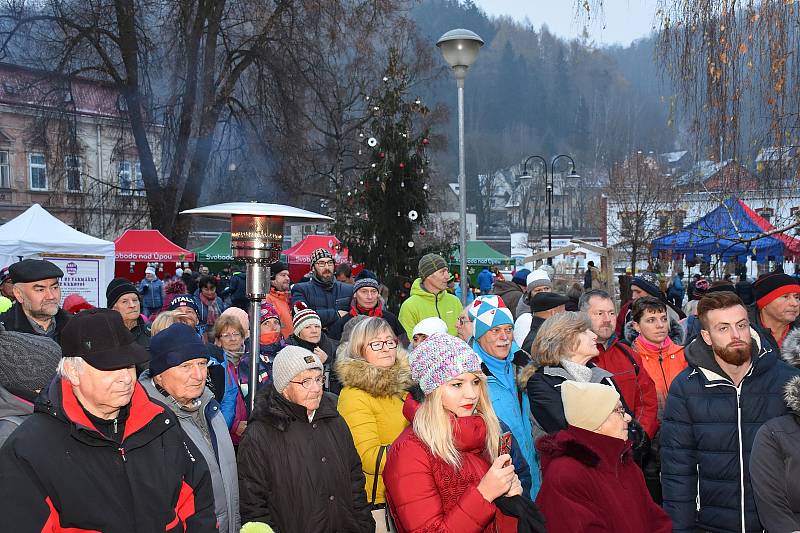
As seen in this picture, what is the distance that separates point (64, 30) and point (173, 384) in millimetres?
16169

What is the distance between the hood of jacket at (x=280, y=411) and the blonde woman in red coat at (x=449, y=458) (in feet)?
2.12

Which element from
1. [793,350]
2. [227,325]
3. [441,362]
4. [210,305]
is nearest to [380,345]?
[441,362]

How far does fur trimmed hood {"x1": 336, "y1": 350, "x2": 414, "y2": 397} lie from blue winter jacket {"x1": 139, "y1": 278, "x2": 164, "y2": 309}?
12316mm

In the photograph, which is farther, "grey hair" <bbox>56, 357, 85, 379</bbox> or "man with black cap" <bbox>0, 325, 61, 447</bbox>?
"man with black cap" <bbox>0, 325, 61, 447</bbox>

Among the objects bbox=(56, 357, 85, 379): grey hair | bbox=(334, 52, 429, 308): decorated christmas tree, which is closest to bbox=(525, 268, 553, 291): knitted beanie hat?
bbox=(334, 52, 429, 308): decorated christmas tree

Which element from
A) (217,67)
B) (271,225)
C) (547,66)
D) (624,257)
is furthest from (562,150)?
(271,225)

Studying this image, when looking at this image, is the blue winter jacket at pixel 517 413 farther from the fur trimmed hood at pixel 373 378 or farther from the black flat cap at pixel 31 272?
the black flat cap at pixel 31 272

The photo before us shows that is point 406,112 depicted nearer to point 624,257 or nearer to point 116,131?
point 116,131

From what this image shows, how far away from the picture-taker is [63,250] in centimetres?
1255

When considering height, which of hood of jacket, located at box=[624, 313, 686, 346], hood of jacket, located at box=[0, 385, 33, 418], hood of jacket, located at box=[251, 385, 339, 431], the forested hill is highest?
the forested hill

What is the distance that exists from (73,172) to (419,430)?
669 inches

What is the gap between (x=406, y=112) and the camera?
41.4 feet

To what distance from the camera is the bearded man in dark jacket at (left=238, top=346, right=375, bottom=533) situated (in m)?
3.75

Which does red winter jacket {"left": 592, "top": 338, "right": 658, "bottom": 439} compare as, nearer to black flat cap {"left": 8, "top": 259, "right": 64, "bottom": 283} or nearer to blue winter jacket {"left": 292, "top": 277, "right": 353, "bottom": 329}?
black flat cap {"left": 8, "top": 259, "right": 64, "bottom": 283}
